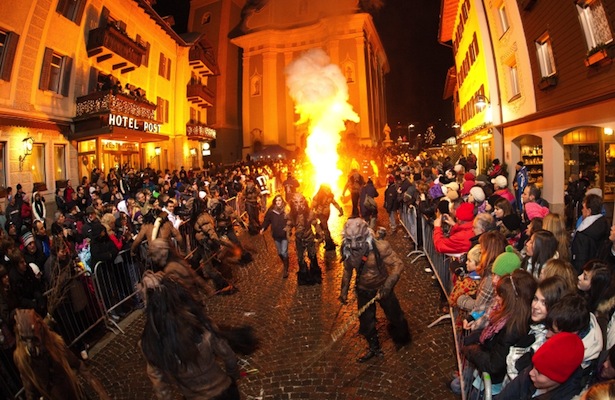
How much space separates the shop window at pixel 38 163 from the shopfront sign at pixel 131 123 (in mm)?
2962

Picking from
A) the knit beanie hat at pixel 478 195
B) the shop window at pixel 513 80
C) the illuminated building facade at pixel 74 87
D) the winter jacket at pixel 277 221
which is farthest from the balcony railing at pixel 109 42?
the knit beanie hat at pixel 478 195

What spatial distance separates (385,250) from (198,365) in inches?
114

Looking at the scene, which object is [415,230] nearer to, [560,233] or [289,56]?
[560,233]

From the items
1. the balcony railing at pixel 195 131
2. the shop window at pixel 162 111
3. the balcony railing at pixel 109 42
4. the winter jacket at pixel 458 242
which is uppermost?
the balcony railing at pixel 109 42

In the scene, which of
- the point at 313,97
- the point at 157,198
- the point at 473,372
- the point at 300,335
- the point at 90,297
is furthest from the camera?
the point at 313,97

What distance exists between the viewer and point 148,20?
25.4 metres

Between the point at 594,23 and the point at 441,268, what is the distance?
24.8ft

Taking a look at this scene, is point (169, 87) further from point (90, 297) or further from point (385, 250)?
point (385, 250)

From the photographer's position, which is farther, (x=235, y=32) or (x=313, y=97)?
(x=235, y=32)

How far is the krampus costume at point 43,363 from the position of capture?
3316mm

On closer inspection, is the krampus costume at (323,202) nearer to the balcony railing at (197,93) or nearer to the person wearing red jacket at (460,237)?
the person wearing red jacket at (460,237)

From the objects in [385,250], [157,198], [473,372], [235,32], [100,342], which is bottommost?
[100,342]

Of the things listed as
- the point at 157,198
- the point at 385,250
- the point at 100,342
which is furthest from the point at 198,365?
the point at 157,198

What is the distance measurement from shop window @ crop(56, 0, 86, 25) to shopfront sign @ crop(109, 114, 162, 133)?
4.63m
